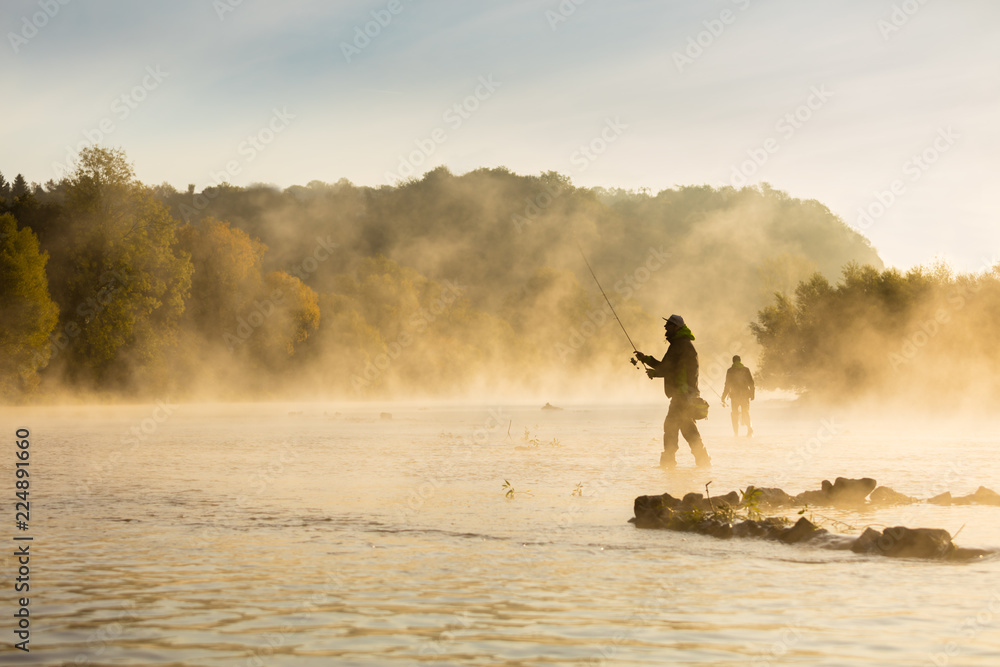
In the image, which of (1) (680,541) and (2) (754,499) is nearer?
(1) (680,541)

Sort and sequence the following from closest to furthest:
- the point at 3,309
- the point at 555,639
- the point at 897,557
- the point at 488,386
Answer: the point at 555,639 → the point at 897,557 → the point at 3,309 → the point at 488,386

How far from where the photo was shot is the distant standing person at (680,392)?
17.3 meters

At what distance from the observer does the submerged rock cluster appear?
897 cm

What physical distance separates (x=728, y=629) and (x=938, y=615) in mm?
1534

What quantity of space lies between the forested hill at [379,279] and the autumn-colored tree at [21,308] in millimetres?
171

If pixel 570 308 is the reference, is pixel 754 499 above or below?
below

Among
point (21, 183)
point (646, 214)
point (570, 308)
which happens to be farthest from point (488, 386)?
point (646, 214)

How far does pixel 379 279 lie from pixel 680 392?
90.1 meters

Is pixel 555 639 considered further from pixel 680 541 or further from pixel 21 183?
pixel 21 183

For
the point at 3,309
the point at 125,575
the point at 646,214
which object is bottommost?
the point at 125,575

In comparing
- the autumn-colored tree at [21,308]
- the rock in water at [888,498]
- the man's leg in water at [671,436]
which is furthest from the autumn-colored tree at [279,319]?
the rock in water at [888,498]

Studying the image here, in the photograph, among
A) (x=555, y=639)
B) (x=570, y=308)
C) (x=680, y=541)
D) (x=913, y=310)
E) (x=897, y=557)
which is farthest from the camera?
(x=570, y=308)

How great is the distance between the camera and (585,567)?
337 inches

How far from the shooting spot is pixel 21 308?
55.1 m
